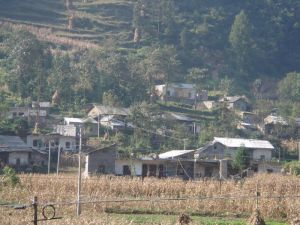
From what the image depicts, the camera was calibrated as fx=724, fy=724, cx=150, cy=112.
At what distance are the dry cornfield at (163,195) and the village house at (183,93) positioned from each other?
96.5ft

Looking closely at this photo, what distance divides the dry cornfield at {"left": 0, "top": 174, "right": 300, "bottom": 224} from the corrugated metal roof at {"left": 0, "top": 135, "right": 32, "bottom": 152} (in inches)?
421

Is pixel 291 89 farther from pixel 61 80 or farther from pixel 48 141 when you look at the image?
pixel 48 141

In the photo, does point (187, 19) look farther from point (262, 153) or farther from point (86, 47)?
point (262, 153)

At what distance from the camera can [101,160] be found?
39.2 m

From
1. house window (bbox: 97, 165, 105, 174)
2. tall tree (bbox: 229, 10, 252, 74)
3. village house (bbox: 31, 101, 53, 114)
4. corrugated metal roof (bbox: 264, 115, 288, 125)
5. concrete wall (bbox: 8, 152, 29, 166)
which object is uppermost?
tall tree (bbox: 229, 10, 252, 74)

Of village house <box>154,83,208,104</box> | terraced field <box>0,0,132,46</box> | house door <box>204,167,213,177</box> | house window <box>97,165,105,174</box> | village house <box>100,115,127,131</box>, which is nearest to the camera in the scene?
house window <box>97,165,105,174</box>

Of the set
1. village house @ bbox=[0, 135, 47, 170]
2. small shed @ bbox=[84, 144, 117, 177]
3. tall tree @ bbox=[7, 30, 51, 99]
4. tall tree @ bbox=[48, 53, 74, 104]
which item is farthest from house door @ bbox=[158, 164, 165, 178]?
tall tree @ bbox=[7, 30, 51, 99]

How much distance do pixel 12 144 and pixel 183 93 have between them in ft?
76.8

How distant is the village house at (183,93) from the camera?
200ft

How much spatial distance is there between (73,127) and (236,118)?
13212 mm

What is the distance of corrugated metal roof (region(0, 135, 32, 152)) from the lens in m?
40.3

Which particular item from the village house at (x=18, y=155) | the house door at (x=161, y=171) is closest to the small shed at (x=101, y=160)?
the house door at (x=161, y=171)

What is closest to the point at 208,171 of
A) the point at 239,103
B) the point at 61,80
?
the point at 61,80

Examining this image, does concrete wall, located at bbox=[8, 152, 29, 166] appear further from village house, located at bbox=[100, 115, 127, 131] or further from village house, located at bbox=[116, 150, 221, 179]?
village house, located at bbox=[100, 115, 127, 131]
